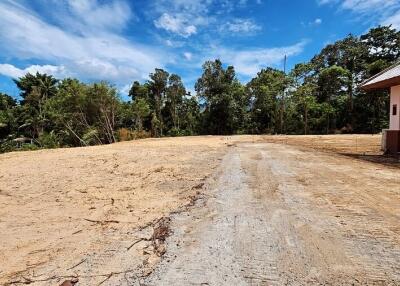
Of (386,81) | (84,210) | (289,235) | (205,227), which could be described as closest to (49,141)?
(386,81)

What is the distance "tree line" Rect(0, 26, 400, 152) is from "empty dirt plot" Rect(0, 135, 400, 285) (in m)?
19.2

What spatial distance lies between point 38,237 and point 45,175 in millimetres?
4246

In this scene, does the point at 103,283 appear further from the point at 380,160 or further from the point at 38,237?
the point at 380,160

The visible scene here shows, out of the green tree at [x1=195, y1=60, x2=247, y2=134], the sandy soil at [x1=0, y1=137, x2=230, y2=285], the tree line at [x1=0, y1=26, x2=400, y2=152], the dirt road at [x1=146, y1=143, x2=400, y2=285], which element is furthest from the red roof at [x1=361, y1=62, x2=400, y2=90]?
the green tree at [x1=195, y1=60, x2=247, y2=134]

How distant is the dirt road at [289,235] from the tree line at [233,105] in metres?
20.4

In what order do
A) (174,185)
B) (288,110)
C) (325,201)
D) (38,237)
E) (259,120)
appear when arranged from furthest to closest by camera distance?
(259,120), (288,110), (174,185), (325,201), (38,237)

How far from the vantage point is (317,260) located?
3076 millimetres

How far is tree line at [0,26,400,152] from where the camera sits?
26.8 metres

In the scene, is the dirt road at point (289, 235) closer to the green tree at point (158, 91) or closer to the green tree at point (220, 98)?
the green tree at point (220, 98)

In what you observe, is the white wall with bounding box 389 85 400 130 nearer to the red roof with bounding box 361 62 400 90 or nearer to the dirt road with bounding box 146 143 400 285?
the red roof with bounding box 361 62 400 90

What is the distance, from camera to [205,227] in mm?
4031

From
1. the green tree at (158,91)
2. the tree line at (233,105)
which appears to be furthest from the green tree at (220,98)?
the green tree at (158,91)

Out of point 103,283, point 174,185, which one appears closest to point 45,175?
point 174,185

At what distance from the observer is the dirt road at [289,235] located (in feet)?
9.35
